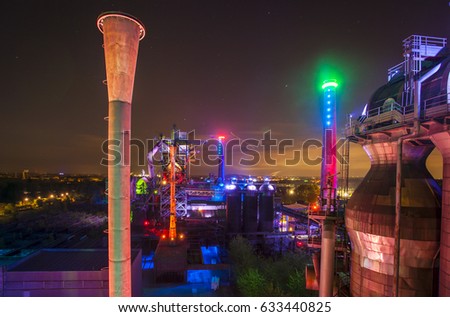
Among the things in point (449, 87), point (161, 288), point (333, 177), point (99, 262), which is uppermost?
point (449, 87)

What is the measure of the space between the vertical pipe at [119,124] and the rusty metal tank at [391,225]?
10.5m

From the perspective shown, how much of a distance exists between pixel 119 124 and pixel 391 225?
11.8 meters

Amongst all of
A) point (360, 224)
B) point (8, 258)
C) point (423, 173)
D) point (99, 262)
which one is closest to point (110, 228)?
point (99, 262)

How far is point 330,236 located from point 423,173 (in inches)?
200

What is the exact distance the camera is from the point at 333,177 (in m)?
13.9

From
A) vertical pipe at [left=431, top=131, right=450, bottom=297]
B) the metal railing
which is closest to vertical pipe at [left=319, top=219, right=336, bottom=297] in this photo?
vertical pipe at [left=431, top=131, right=450, bottom=297]

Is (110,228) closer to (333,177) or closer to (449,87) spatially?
(333,177)

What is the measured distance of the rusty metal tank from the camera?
9.92m

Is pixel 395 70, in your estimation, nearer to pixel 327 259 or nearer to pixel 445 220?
pixel 445 220

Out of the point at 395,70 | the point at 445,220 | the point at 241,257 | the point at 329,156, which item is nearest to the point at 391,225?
the point at 445,220

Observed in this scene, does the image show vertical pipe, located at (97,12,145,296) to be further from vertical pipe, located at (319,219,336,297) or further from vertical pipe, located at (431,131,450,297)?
vertical pipe, located at (431,131,450,297)

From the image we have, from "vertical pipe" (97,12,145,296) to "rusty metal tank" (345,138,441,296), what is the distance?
10.5 meters
